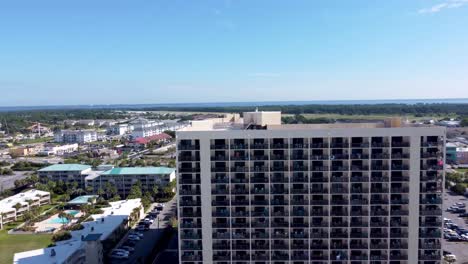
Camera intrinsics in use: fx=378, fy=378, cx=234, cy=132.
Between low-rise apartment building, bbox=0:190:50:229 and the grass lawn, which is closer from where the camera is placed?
the grass lawn

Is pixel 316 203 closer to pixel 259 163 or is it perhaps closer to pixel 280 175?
pixel 280 175

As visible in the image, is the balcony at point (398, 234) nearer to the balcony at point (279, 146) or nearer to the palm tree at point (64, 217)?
the balcony at point (279, 146)

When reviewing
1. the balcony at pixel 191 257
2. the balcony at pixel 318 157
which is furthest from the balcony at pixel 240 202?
the balcony at pixel 318 157

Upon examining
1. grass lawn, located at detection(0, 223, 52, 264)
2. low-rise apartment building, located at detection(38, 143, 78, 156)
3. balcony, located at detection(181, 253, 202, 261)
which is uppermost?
balcony, located at detection(181, 253, 202, 261)

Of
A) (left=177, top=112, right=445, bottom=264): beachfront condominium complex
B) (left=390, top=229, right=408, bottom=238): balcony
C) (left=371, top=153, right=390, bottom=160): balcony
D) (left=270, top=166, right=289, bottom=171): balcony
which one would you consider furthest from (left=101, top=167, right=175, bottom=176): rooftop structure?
(left=390, top=229, right=408, bottom=238): balcony

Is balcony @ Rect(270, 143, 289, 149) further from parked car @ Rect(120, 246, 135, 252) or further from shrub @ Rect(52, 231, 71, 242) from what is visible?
shrub @ Rect(52, 231, 71, 242)
